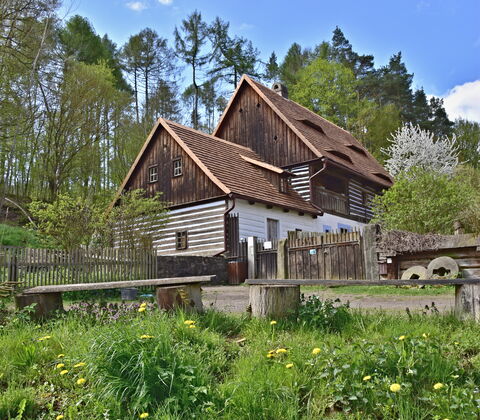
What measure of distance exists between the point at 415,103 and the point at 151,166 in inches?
1486

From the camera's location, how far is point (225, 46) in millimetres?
40906

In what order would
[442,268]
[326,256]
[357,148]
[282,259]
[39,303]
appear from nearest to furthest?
[39,303]
[442,268]
[326,256]
[282,259]
[357,148]

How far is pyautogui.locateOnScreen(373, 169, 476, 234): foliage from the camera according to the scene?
1741cm

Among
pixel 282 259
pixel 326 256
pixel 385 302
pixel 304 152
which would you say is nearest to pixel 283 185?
pixel 304 152

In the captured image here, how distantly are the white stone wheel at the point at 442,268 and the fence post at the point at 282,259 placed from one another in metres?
5.19

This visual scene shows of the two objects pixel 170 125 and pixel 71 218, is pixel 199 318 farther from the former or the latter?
pixel 170 125

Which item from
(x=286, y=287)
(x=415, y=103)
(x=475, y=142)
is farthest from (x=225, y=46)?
(x=286, y=287)

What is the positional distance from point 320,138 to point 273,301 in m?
23.3

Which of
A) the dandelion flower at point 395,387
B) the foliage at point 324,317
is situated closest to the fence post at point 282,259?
the foliage at point 324,317

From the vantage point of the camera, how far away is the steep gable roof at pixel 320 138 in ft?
85.2

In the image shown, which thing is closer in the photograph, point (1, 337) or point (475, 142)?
point (1, 337)

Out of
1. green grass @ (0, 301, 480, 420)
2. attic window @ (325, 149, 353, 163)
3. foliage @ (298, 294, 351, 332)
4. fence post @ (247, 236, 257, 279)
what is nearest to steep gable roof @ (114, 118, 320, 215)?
fence post @ (247, 236, 257, 279)

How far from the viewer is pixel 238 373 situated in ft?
14.2

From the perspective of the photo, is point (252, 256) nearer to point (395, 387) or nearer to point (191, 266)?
point (191, 266)
